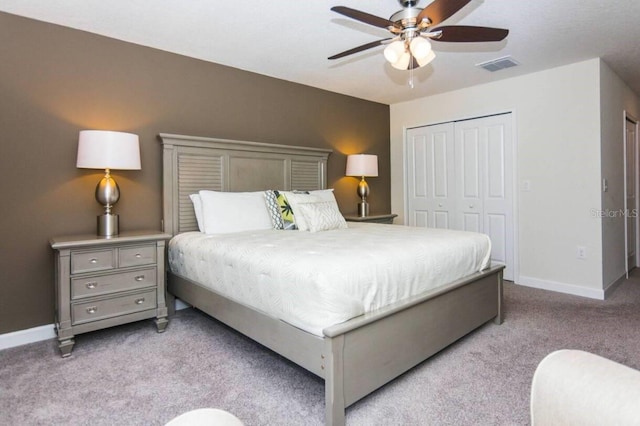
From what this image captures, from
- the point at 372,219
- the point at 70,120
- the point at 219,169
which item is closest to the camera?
the point at 70,120

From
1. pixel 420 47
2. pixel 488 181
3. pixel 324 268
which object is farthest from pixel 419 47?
pixel 488 181

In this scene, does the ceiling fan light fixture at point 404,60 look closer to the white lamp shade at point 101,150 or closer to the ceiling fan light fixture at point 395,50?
the ceiling fan light fixture at point 395,50

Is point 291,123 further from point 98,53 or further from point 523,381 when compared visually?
point 523,381

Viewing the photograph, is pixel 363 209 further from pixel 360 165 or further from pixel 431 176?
pixel 431 176

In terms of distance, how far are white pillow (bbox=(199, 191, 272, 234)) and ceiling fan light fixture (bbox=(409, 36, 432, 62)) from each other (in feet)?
6.07

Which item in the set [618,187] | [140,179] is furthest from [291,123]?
[618,187]

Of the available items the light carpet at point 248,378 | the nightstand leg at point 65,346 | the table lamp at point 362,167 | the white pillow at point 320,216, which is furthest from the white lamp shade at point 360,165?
the nightstand leg at point 65,346

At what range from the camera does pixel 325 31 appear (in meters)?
2.83

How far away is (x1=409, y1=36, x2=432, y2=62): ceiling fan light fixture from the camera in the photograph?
6.96 ft

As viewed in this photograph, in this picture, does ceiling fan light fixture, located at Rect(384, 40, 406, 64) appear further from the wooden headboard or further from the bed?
the wooden headboard

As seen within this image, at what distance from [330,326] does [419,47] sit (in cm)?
167

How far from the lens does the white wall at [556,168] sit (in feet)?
11.6

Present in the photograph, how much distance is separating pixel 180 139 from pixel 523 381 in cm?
311

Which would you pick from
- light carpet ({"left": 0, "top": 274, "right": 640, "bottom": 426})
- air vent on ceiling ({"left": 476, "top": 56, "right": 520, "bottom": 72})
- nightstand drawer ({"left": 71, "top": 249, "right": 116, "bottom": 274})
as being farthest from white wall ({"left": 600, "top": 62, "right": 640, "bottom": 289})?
nightstand drawer ({"left": 71, "top": 249, "right": 116, "bottom": 274})
